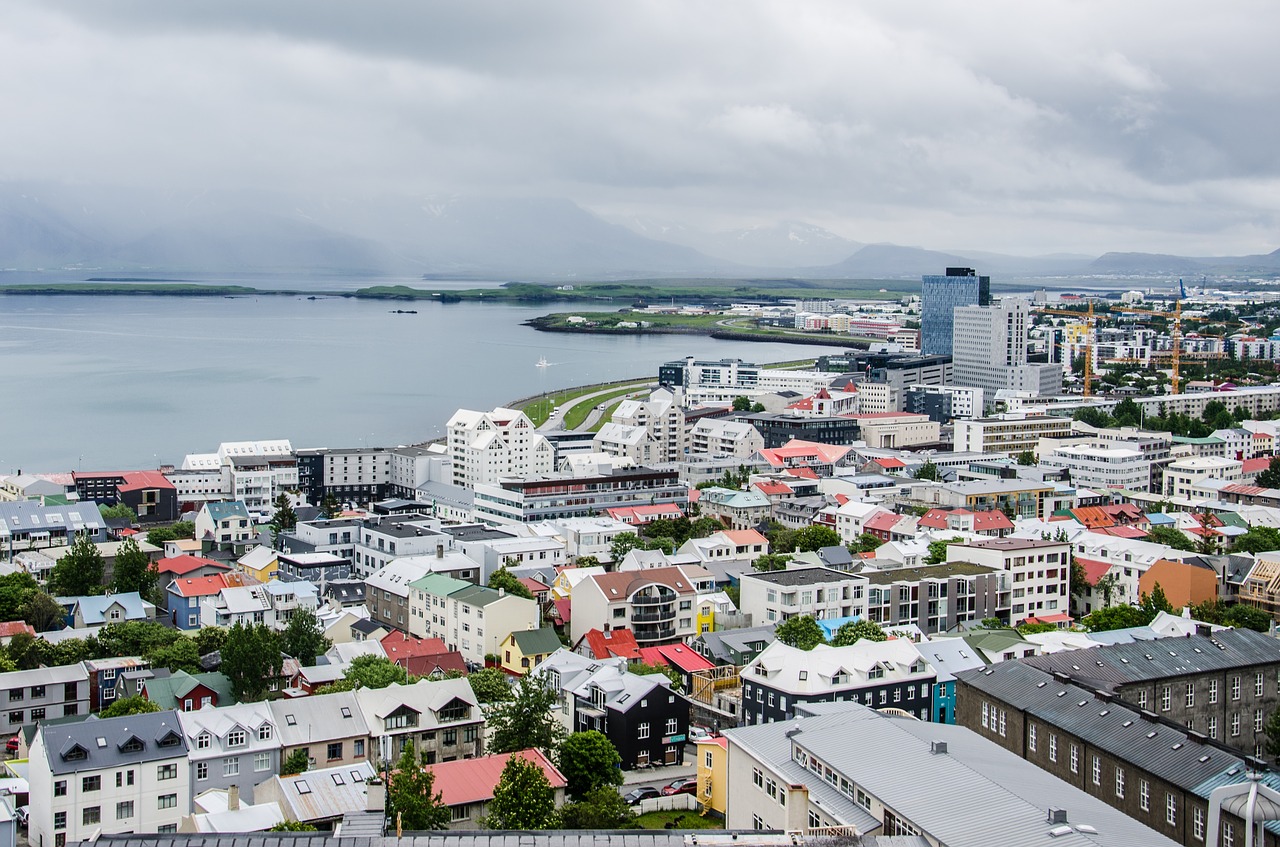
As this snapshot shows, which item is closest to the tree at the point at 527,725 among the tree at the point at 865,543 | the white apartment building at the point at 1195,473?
the tree at the point at 865,543

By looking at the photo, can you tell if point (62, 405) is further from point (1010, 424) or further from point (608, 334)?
point (608, 334)

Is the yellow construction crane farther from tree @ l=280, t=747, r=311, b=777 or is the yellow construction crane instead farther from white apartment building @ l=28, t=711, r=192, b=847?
white apartment building @ l=28, t=711, r=192, b=847

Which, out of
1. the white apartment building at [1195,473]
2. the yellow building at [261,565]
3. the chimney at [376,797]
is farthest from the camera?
the white apartment building at [1195,473]

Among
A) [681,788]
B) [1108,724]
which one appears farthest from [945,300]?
[1108,724]

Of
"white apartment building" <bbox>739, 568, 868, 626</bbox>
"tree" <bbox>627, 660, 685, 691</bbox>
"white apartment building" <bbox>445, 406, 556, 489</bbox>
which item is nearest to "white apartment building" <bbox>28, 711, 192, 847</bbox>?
"tree" <bbox>627, 660, 685, 691</bbox>

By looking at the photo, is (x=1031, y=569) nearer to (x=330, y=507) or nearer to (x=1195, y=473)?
(x=1195, y=473)

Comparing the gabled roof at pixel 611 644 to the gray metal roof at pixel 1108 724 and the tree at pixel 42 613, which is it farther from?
the tree at pixel 42 613

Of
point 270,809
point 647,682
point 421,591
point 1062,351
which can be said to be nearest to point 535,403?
point 1062,351

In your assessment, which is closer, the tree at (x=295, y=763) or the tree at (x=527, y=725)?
the tree at (x=295, y=763)
